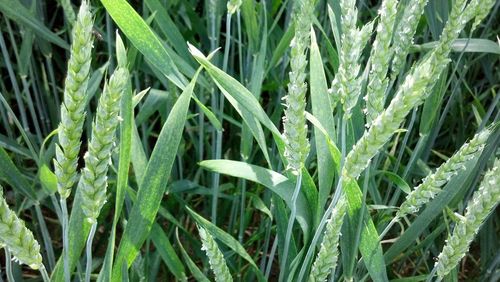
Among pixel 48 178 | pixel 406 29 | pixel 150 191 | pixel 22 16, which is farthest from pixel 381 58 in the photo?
pixel 22 16

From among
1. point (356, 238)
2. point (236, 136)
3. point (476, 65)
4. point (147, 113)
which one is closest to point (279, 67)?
point (236, 136)

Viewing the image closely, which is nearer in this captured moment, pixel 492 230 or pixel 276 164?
pixel 276 164

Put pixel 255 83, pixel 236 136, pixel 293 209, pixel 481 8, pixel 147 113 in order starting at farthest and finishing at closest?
pixel 236 136
pixel 147 113
pixel 255 83
pixel 481 8
pixel 293 209

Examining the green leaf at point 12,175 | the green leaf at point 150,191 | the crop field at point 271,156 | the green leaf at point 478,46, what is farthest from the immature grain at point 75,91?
the green leaf at point 478,46

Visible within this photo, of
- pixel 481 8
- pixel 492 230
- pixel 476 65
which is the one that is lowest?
pixel 492 230

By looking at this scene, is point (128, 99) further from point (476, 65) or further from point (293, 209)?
point (476, 65)

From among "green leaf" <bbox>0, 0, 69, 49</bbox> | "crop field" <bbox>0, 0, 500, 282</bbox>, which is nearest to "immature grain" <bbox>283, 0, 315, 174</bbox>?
"crop field" <bbox>0, 0, 500, 282</bbox>

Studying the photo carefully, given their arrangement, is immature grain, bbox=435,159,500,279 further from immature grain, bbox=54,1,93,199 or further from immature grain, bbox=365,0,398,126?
immature grain, bbox=54,1,93,199

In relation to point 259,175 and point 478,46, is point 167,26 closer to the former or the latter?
point 259,175
